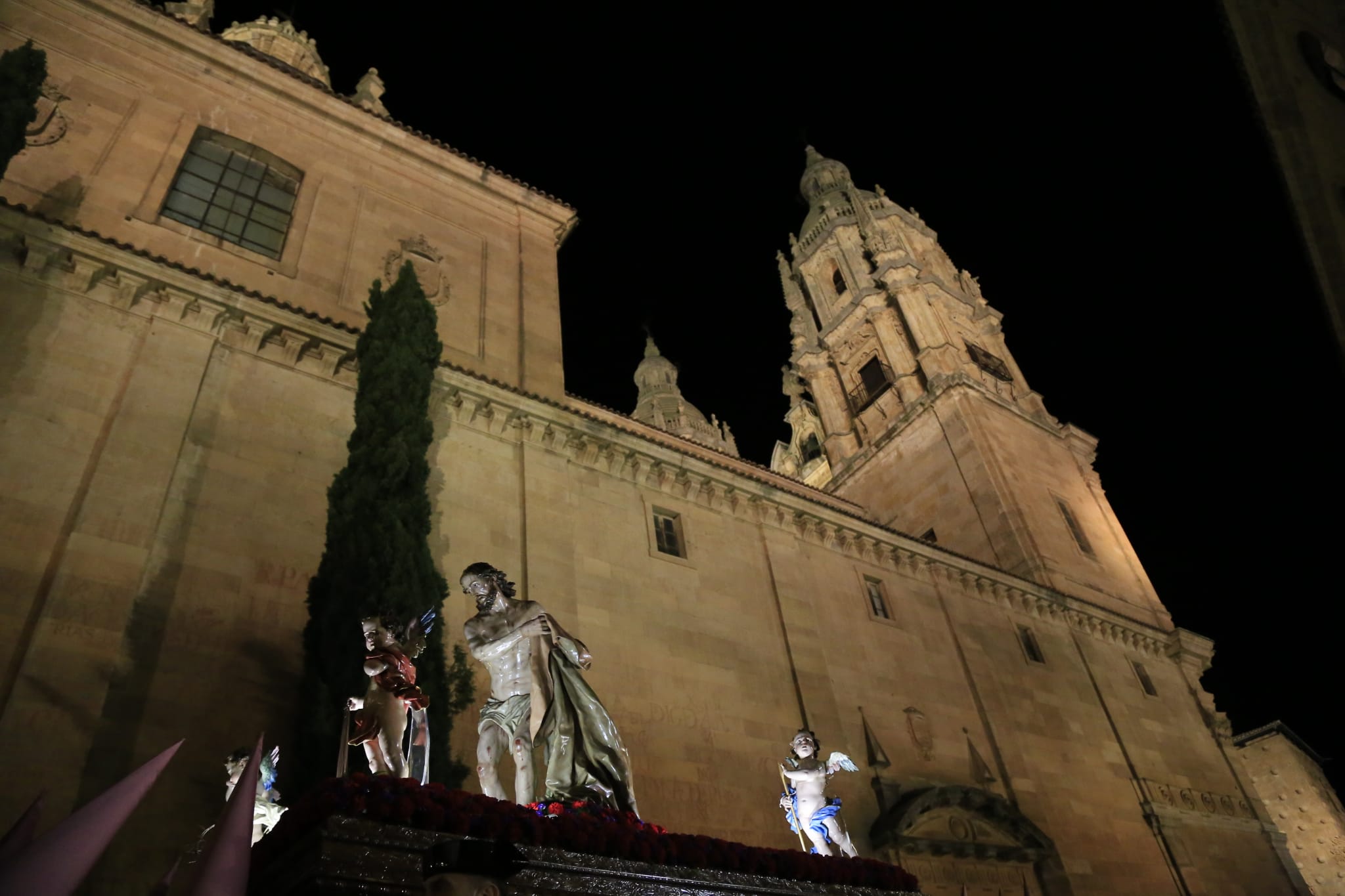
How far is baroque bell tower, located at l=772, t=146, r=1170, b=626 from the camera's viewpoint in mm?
25000

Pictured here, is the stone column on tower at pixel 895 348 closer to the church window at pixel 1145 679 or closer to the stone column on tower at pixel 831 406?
the stone column on tower at pixel 831 406

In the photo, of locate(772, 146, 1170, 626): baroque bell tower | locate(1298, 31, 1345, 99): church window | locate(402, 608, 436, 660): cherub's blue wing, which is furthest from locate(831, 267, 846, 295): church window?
locate(402, 608, 436, 660): cherub's blue wing

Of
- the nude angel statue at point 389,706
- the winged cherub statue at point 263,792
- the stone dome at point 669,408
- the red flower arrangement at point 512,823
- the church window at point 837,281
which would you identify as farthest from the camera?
the stone dome at point 669,408

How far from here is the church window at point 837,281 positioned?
37.0 m

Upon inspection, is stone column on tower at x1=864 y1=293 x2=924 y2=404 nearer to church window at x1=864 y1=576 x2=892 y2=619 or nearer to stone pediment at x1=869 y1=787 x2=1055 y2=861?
church window at x1=864 y1=576 x2=892 y2=619

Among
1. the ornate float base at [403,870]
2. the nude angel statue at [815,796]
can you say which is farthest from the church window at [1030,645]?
the ornate float base at [403,870]

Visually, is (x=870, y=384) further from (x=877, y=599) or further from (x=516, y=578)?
(x=516, y=578)

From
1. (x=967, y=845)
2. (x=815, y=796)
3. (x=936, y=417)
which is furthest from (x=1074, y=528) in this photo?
(x=815, y=796)

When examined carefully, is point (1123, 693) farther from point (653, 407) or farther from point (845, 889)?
point (653, 407)

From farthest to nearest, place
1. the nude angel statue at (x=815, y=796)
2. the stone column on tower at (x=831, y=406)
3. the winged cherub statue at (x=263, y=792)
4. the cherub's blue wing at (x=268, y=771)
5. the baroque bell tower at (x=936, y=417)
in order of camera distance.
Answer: the stone column on tower at (x=831, y=406) → the baroque bell tower at (x=936, y=417) → the nude angel statue at (x=815, y=796) → the cherub's blue wing at (x=268, y=771) → the winged cherub statue at (x=263, y=792)

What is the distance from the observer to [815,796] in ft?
29.7

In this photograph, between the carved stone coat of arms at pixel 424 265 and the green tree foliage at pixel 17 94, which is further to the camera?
the carved stone coat of arms at pixel 424 265

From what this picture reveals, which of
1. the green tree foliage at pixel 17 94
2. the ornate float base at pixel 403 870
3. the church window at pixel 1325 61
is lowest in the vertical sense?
the ornate float base at pixel 403 870

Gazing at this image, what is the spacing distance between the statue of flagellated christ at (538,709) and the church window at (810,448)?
42067 mm
